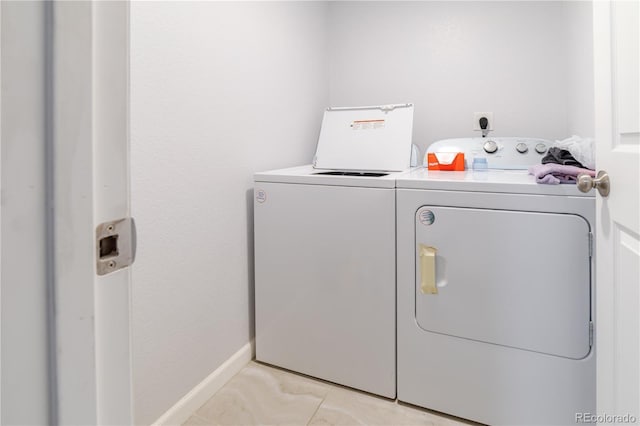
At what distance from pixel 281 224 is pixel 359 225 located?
37cm

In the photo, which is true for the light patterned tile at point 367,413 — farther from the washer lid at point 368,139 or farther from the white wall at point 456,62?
the white wall at point 456,62

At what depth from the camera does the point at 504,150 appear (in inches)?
72.7

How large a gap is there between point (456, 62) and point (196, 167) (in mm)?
1644

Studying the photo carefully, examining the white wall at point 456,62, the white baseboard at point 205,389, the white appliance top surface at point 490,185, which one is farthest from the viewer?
the white wall at point 456,62

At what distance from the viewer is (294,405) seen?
4.95ft

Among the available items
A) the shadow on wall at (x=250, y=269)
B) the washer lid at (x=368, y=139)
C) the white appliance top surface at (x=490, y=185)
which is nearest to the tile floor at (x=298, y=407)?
the shadow on wall at (x=250, y=269)

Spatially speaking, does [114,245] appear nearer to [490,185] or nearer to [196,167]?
[196,167]

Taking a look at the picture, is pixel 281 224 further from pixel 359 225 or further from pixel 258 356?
pixel 258 356

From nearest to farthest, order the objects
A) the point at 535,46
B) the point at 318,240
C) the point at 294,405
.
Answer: the point at 294,405 → the point at 318,240 → the point at 535,46

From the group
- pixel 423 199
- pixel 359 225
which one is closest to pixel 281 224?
pixel 359 225

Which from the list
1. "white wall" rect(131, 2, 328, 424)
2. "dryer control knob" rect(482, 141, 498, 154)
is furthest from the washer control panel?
"white wall" rect(131, 2, 328, 424)

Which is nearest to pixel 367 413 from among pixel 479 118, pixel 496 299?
pixel 496 299

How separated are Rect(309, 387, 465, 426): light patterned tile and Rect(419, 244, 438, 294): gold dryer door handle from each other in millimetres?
494

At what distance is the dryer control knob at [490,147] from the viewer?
73.3 inches
